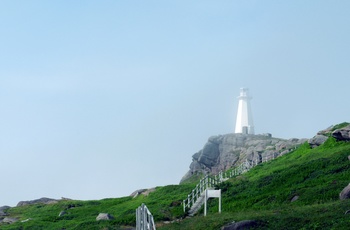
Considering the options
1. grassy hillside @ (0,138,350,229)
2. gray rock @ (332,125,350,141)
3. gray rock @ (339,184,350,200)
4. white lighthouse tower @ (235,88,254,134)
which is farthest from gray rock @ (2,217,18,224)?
white lighthouse tower @ (235,88,254,134)

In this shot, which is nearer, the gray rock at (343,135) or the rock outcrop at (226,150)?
the gray rock at (343,135)

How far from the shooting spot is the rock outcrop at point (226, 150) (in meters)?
92.6

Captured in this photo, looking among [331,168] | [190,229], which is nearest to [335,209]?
[190,229]

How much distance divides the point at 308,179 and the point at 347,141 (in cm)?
1348

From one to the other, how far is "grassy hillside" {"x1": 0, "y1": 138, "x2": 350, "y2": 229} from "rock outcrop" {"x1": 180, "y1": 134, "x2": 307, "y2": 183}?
32.7 metres

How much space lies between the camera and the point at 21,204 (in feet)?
271

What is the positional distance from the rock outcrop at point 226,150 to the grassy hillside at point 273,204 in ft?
107

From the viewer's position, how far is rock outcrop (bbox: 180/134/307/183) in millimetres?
92594

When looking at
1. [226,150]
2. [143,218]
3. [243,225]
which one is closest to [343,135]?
[243,225]

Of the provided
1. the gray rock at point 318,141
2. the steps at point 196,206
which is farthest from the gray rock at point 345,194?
the gray rock at point 318,141

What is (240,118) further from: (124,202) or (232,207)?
(232,207)

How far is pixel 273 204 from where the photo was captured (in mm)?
34094

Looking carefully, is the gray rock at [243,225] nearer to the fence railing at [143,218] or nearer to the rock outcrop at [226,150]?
the fence railing at [143,218]

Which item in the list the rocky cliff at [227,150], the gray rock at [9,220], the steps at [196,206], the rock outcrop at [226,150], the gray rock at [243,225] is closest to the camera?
the gray rock at [243,225]
